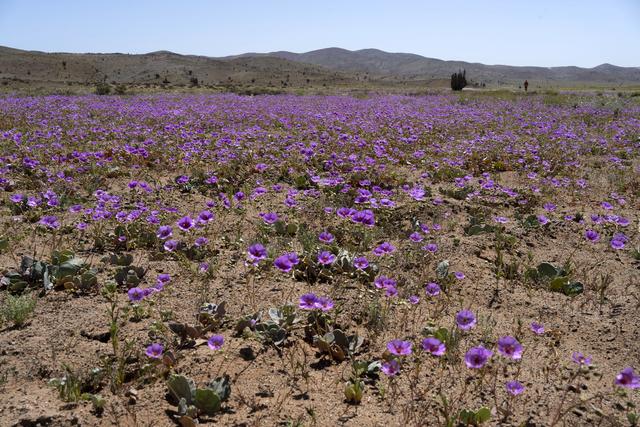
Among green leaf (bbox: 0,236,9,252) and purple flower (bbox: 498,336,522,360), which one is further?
green leaf (bbox: 0,236,9,252)

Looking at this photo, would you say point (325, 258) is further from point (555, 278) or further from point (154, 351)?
point (555, 278)

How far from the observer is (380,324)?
10.8 ft

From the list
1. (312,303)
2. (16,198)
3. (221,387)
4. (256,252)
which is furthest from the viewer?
(16,198)

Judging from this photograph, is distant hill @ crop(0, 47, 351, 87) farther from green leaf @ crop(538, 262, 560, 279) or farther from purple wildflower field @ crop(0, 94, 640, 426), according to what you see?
green leaf @ crop(538, 262, 560, 279)

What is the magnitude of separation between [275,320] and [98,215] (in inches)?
91.4

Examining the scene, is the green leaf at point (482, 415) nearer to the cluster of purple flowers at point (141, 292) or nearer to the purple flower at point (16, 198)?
the cluster of purple flowers at point (141, 292)

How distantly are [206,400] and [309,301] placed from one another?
930 mm

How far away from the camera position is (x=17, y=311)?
3033 millimetres

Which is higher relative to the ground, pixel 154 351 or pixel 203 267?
pixel 203 267

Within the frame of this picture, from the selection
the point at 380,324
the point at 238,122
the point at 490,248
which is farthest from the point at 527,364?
the point at 238,122

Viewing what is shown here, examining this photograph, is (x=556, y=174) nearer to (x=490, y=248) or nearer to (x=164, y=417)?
(x=490, y=248)

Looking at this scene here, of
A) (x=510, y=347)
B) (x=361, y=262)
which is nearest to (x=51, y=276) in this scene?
(x=361, y=262)

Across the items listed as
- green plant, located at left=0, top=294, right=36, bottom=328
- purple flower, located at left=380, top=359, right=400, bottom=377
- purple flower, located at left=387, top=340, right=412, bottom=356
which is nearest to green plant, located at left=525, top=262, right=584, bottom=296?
purple flower, located at left=387, top=340, right=412, bottom=356

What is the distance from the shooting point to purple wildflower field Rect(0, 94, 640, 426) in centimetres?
253
